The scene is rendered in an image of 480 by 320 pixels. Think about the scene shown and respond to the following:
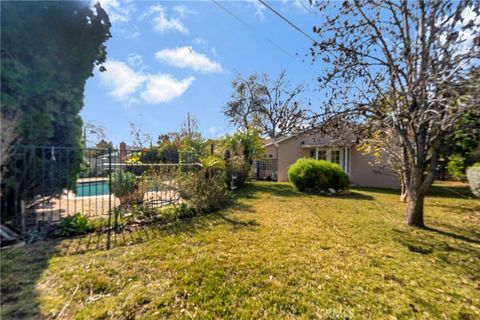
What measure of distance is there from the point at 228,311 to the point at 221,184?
576 cm

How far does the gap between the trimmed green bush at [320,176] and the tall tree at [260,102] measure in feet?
52.2

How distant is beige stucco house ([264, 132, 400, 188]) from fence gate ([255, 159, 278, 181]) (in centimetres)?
166

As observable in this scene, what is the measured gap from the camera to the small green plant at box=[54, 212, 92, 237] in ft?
15.8

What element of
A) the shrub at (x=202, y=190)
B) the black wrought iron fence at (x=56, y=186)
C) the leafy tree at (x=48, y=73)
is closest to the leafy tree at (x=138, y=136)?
the black wrought iron fence at (x=56, y=186)

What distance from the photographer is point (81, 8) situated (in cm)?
607

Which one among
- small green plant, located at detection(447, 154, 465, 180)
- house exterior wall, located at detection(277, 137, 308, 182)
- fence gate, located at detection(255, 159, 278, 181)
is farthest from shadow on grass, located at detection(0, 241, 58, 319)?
fence gate, located at detection(255, 159, 278, 181)

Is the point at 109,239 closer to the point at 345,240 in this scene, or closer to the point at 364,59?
the point at 345,240

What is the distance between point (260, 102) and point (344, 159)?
48.5 ft

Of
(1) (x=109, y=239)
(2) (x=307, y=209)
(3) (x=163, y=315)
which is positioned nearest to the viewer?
(3) (x=163, y=315)

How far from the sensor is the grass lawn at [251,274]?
2611mm

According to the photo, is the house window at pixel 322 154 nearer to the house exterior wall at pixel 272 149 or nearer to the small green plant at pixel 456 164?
the house exterior wall at pixel 272 149

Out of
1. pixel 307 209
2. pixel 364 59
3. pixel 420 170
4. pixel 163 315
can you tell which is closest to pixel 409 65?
pixel 364 59

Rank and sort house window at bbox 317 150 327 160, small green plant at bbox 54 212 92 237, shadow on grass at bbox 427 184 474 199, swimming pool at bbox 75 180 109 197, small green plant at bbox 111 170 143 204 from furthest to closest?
house window at bbox 317 150 327 160 → shadow on grass at bbox 427 184 474 199 → swimming pool at bbox 75 180 109 197 → small green plant at bbox 111 170 143 204 → small green plant at bbox 54 212 92 237

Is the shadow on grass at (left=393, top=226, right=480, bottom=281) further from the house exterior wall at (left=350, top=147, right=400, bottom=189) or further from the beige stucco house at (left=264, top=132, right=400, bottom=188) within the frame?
the house exterior wall at (left=350, top=147, right=400, bottom=189)
